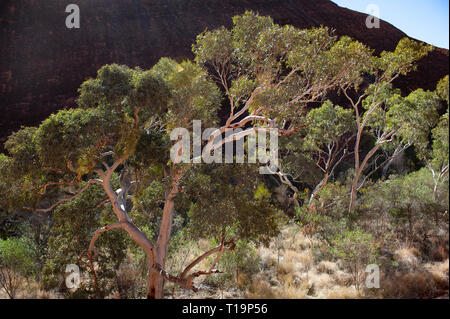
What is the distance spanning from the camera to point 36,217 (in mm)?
9945

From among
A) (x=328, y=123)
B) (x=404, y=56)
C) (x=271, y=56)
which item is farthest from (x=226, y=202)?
(x=328, y=123)

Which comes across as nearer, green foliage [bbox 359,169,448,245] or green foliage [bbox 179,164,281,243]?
green foliage [bbox 179,164,281,243]

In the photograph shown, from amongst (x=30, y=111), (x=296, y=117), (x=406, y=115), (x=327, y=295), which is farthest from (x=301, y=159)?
(x=30, y=111)

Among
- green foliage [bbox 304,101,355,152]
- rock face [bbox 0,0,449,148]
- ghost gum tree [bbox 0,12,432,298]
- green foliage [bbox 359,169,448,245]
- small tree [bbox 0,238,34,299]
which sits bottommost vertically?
small tree [bbox 0,238,34,299]

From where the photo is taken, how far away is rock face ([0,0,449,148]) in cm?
1834

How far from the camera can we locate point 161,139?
5.51 meters

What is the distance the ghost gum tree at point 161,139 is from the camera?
4746 mm

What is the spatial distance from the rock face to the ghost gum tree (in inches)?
458

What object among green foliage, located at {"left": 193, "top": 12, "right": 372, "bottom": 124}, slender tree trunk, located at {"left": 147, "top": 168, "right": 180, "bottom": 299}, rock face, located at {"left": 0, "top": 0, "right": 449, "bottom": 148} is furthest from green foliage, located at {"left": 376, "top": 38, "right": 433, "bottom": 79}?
rock face, located at {"left": 0, "top": 0, "right": 449, "bottom": 148}

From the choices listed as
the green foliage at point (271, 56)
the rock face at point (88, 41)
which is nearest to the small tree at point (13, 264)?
the green foliage at point (271, 56)

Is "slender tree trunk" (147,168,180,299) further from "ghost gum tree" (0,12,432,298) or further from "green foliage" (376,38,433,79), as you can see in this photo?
"green foliage" (376,38,433,79)

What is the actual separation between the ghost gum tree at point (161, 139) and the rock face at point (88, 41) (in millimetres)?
11635

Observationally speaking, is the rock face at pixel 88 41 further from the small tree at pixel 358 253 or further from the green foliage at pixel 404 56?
the small tree at pixel 358 253
